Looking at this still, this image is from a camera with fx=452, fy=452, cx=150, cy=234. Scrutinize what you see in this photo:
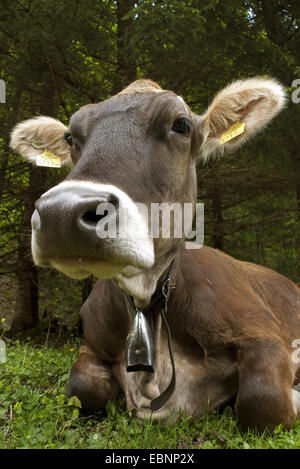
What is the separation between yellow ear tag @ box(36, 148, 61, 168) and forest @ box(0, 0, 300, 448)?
987mm

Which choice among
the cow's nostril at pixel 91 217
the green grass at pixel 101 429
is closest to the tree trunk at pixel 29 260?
the green grass at pixel 101 429

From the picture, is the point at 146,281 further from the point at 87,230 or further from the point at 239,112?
the point at 239,112

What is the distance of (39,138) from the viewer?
159 inches

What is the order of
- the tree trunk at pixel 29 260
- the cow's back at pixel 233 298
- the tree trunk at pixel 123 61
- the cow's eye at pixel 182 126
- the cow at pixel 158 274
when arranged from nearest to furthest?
the cow at pixel 158 274, the cow's eye at pixel 182 126, the cow's back at pixel 233 298, the tree trunk at pixel 123 61, the tree trunk at pixel 29 260

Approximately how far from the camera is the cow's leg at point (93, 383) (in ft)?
10.2

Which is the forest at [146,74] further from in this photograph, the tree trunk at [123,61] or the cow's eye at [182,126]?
the cow's eye at [182,126]

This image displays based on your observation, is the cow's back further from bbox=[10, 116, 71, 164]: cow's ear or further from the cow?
bbox=[10, 116, 71, 164]: cow's ear

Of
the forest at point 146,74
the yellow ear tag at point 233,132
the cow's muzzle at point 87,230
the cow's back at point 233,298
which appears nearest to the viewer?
the cow's muzzle at point 87,230

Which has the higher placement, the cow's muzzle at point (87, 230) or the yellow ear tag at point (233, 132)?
the yellow ear tag at point (233, 132)

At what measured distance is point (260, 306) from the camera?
11.2ft

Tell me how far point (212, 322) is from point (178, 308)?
246 mm

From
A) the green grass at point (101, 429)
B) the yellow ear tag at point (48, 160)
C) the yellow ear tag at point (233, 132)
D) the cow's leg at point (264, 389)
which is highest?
the yellow ear tag at point (233, 132)

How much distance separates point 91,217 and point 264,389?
155cm

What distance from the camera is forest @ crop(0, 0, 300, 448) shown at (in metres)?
5.46
